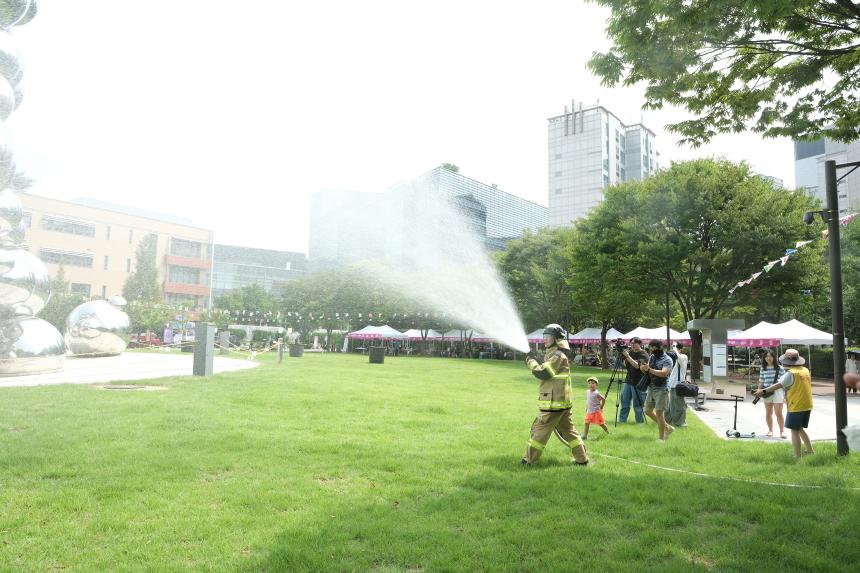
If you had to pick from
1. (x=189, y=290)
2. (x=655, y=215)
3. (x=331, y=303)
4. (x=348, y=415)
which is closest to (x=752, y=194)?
(x=655, y=215)

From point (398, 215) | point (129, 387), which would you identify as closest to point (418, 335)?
point (398, 215)

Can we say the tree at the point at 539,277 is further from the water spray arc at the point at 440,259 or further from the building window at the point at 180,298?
the building window at the point at 180,298

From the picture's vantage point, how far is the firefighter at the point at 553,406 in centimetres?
838

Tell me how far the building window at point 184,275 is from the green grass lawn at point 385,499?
86313mm

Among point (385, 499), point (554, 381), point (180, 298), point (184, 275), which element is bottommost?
point (385, 499)

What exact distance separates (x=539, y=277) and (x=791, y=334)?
77.2 feet

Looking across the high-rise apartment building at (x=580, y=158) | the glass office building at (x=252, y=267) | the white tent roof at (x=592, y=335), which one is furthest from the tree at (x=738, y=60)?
the glass office building at (x=252, y=267)

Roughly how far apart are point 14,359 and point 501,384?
1714cm

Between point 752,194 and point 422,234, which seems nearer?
point 752,194

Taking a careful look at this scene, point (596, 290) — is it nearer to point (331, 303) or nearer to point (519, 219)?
point (331, 303)

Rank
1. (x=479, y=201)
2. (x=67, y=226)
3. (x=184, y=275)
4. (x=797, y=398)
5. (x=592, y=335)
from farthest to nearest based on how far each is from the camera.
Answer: (x=184, y=275), (x=479, y=201), (x=67, y=226), (x=592, y=335), (x=797, y=398)

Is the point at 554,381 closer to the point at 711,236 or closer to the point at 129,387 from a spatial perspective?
the point at 129,387

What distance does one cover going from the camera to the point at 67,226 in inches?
2879

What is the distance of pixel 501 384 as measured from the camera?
2341 centimetres
